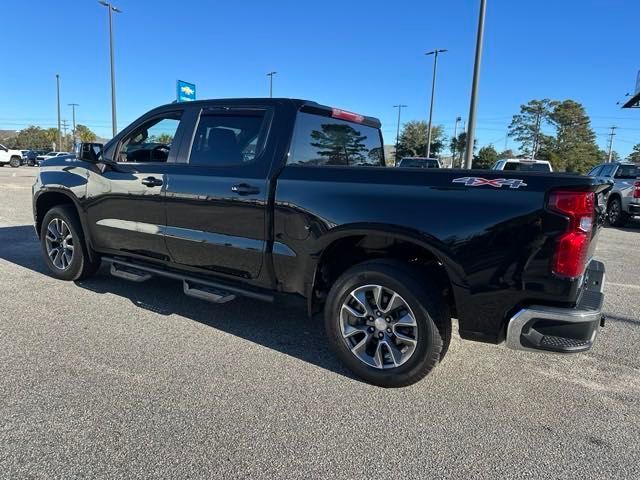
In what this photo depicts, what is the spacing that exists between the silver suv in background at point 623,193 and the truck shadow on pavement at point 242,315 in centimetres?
1027

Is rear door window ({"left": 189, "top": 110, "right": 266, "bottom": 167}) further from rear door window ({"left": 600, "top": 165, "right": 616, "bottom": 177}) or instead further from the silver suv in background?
rear door window ({"left": 600, "top": 165, "right": 616, "bottom": 177})

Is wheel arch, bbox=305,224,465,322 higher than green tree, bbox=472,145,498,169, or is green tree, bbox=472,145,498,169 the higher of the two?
green tree, bbox=472,145,498,169

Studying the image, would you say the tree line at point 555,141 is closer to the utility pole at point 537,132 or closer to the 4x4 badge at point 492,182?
the utility pole at point 537,132

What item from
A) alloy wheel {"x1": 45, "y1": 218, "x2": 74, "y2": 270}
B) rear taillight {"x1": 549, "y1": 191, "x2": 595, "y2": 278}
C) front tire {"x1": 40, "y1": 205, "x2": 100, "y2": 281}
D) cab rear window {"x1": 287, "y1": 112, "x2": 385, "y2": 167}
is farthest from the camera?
alloy wheel {"x1": 45, "y1": 218, "x2": 74, "y2": 270}

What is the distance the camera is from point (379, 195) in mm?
3115

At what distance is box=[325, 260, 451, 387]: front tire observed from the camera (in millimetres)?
3061

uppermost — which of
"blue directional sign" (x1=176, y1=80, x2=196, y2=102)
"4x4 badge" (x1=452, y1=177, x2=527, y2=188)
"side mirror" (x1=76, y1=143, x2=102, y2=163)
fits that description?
"blue directional sign" (x1=176, y1=80, x2=196, y2=102)

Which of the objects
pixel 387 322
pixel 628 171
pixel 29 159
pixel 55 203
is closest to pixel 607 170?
pixel 628 171

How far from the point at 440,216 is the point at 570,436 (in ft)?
4.65

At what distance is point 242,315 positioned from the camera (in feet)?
14.9

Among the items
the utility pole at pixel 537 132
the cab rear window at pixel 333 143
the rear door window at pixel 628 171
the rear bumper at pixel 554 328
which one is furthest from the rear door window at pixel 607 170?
the utility pole at pixel 537 132

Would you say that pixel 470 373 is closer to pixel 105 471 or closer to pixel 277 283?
pixel 277 283

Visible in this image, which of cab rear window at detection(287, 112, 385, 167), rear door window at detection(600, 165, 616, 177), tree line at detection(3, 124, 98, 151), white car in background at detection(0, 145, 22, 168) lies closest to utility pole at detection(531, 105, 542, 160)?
rear door window at detection(600, 165, 616, 177)

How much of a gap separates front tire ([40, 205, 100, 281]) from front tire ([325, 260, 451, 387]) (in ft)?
10.4
